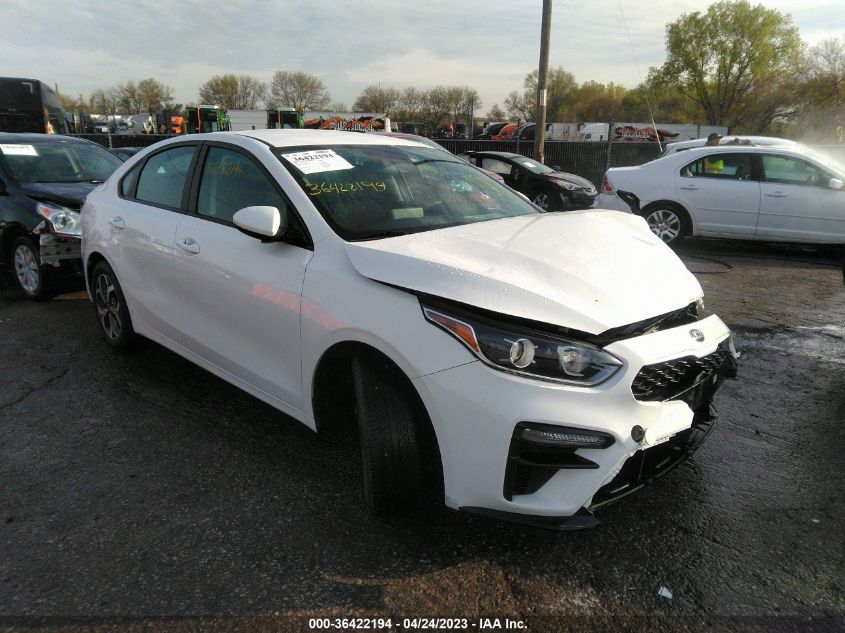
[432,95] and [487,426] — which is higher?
[432,95]

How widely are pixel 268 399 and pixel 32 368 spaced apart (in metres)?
2.46

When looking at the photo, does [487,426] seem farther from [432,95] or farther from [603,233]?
[432,95]

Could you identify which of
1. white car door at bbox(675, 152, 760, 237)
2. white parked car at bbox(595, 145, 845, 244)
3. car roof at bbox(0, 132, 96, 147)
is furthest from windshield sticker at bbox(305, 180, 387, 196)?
white car door at bbox(675, 152, 760, 237)

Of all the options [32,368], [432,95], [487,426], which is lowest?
[32,368]

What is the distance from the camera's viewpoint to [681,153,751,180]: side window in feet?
28.9

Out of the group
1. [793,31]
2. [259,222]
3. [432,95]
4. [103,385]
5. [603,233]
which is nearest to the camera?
[259,222]

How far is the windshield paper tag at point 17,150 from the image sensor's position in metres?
6.61

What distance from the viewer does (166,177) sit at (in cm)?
393

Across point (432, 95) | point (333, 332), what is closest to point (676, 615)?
point (333, 332)

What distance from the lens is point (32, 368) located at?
14.5ft

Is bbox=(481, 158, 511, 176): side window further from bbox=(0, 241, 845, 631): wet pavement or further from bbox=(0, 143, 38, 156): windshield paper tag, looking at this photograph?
bbox=(0, 241, 845, 631): wet pavement

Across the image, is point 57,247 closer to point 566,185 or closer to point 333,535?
point 333,535

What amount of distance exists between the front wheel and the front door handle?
7584mm

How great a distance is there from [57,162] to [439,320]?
254 inches
